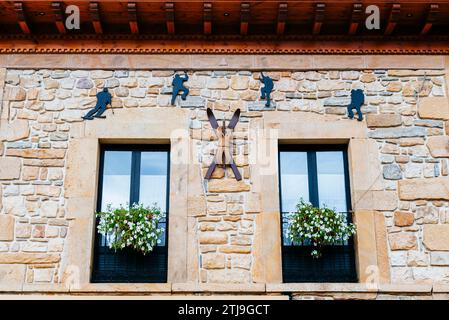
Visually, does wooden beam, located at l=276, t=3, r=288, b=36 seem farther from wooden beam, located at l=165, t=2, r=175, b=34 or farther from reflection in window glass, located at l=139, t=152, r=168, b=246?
reflection in window glass, located at l=139, t=152, r=168, b=246

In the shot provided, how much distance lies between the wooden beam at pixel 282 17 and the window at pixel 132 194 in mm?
1947

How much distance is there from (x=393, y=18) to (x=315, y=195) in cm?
227

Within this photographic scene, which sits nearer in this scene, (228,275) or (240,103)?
(228,275)

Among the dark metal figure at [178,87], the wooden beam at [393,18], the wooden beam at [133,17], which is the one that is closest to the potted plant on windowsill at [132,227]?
the dark metal figure at [178,87]

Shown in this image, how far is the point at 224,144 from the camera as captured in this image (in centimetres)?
697

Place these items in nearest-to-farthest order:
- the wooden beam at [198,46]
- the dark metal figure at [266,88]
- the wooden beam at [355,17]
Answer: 1. the wooden beam at [355,17]
2. the dark metal figure at [266,88]
3. the wooden beam at [198,46]

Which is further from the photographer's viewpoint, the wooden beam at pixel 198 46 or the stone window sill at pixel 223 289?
the wooden beam at pixel 198 46

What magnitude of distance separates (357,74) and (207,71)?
179 cm

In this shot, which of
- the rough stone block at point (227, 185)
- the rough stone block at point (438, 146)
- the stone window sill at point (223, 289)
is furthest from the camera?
the rough stone block at point (438, 146)

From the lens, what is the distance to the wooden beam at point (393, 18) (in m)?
7.10

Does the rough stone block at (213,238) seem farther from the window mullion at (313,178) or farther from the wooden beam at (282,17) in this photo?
the wooden beam at (282,17)

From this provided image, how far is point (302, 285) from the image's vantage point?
642 centimetres
